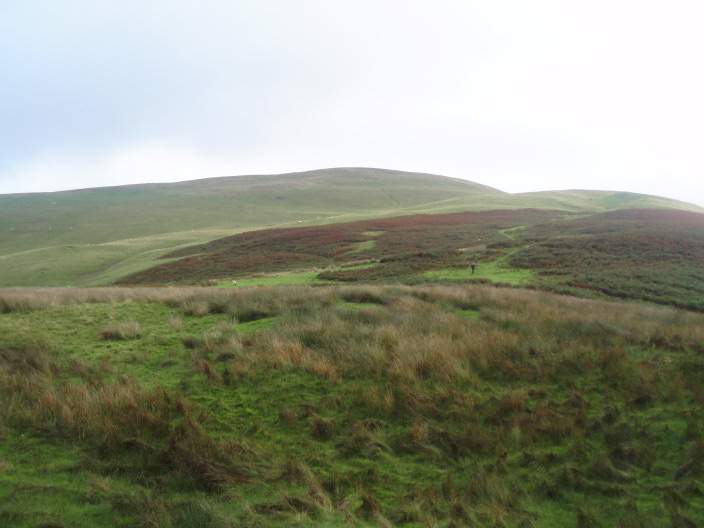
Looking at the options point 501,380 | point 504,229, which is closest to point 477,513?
point 501,380

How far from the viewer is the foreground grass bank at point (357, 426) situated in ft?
12.2

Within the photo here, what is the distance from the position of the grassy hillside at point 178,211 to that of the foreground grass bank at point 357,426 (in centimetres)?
3342

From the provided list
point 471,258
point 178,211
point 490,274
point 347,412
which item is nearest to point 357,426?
point 347,412

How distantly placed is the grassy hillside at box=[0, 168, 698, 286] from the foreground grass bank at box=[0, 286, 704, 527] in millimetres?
33420

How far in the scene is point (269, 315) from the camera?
33.3 feet

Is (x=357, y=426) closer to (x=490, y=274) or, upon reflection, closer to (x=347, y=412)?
(x=347, y=412)

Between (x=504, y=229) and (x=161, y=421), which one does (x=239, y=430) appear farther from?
(x=504, y=229)

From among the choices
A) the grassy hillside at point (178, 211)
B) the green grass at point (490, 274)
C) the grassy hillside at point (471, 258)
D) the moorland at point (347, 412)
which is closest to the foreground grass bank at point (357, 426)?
the moorland at point (347, 412)

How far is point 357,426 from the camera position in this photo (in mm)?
Result: 4930

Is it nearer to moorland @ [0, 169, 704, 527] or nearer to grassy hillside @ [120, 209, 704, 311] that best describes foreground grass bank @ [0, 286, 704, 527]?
moorland @ [0, 169, 704, 527]

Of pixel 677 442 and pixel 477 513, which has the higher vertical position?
pixel 677 442

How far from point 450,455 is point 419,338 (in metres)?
2.83

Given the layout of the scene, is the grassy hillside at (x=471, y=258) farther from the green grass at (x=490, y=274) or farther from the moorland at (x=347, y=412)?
the moorland at (x=347, y=412)

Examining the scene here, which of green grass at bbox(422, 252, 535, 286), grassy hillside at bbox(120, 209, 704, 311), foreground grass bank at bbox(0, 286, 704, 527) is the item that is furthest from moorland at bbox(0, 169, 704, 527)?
grassy hillside at bbox(120, 209, 704, 311)
